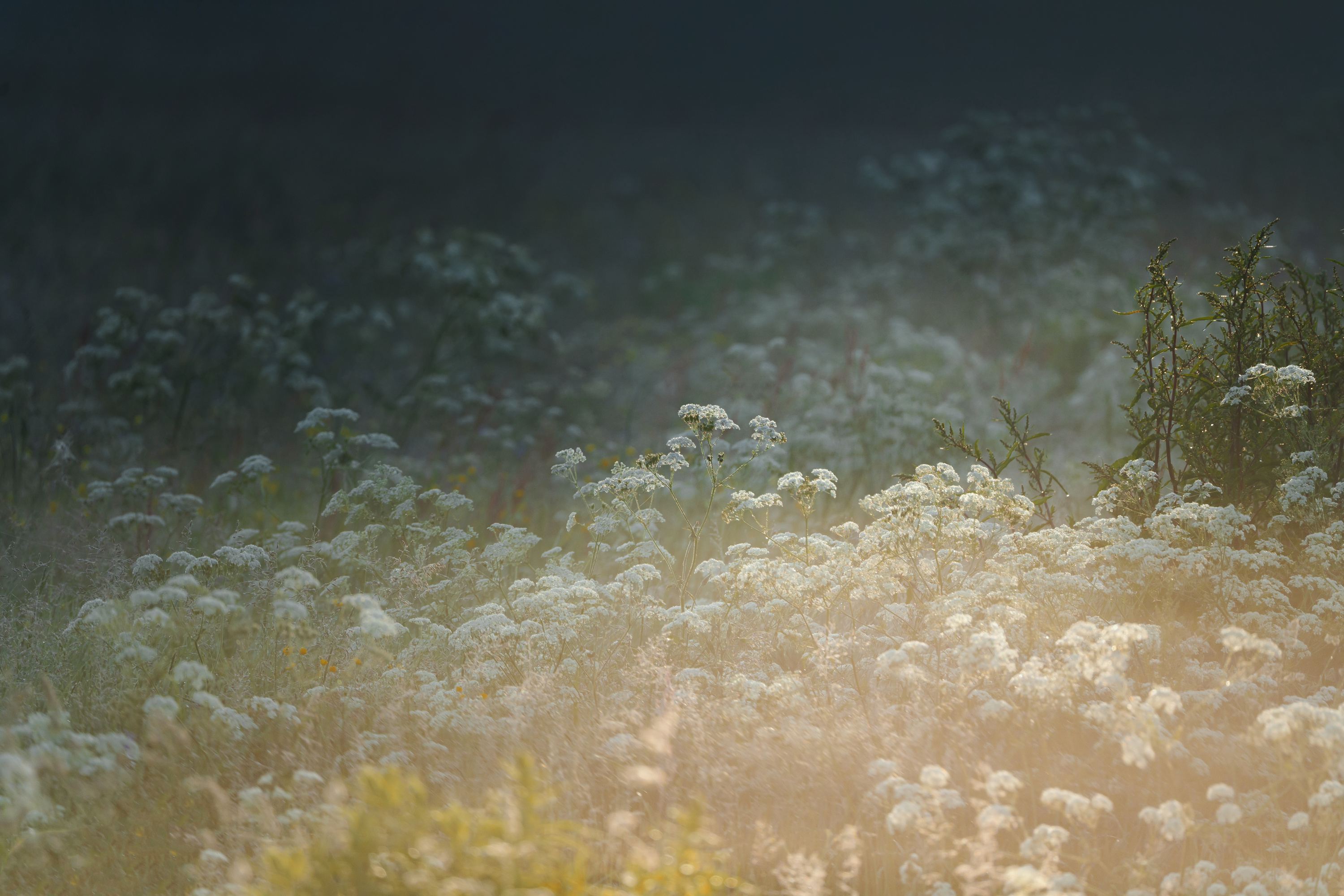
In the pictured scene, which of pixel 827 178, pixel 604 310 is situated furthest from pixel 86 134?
pixel 827 178

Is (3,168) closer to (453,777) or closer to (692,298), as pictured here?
(692,298)

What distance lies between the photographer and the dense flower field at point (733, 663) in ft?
8.84

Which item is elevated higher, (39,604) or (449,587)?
(449,587)

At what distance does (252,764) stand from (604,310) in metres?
9.63

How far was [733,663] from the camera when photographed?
396 cm

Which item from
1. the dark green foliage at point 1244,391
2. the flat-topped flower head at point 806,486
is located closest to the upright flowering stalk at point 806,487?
the flat-topped flower head at point 806,486

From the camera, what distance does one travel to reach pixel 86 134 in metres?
14.3

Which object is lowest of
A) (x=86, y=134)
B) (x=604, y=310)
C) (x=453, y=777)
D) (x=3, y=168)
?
(x=453, y=777)

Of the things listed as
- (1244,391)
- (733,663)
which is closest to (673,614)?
(733,663)

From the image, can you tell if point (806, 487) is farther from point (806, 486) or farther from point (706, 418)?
point (706, 418)

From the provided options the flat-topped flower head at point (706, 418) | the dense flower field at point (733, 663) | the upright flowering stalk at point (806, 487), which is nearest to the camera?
the dense flower field at point (733, 663)

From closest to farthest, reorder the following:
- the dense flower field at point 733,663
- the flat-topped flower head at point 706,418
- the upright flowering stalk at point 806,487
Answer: the dense flower field at point 733,663
the upright flowering stalk at point 806,487
the flat-topped flower head at point 706,418

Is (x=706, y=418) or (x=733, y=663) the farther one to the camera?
(x=706, y=418)

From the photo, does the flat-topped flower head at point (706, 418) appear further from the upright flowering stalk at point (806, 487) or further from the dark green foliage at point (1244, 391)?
the dark green foliage at point (1244, 391)
